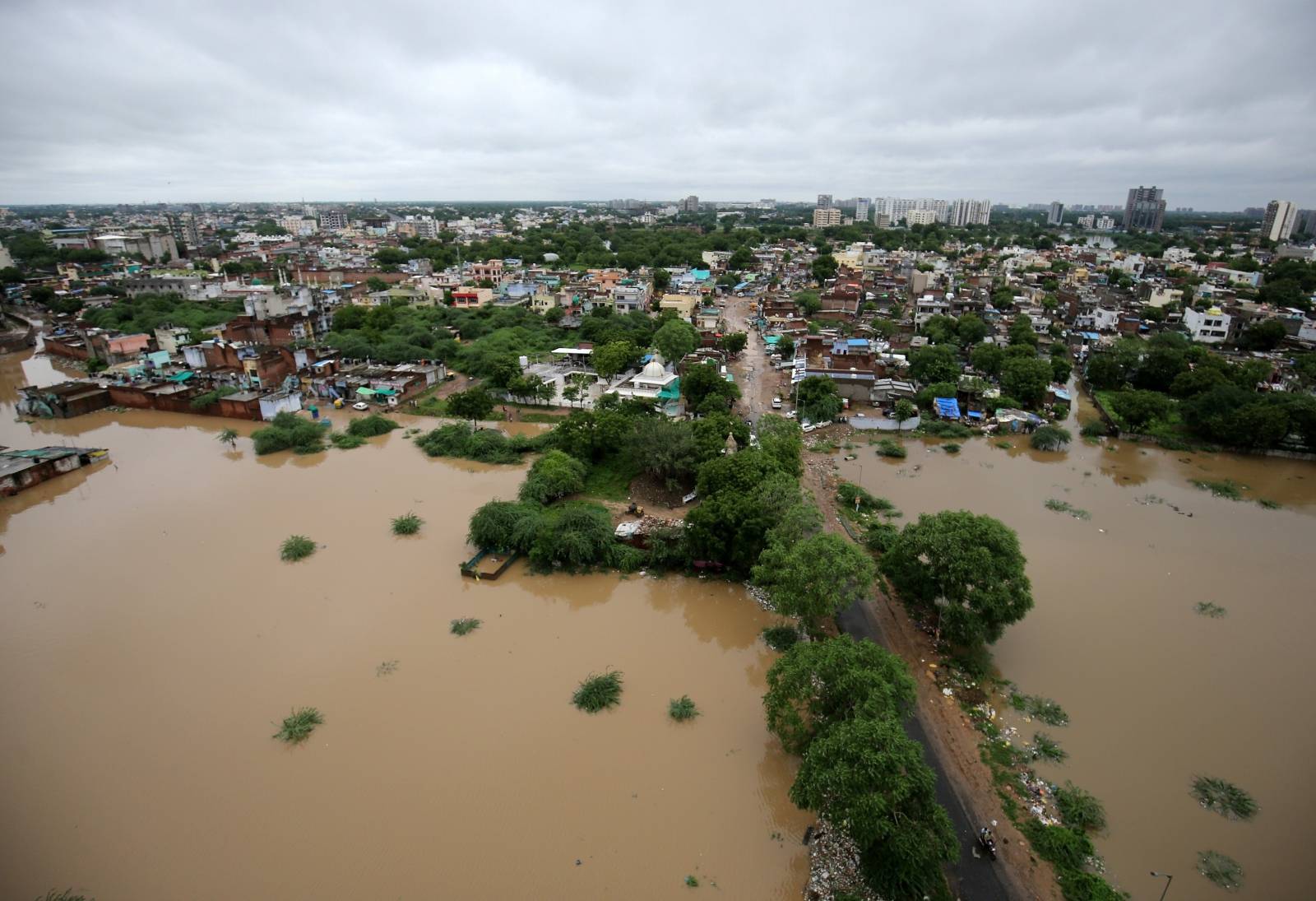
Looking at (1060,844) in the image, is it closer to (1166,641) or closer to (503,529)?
(1166,641)

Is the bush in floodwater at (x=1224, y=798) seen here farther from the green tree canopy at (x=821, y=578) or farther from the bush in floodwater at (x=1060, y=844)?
the green tree canopy at (x=821, y=578)

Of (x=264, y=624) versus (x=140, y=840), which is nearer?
(x=140, y=840)

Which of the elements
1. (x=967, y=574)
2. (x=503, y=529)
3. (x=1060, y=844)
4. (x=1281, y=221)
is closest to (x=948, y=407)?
(x=967, y=574)

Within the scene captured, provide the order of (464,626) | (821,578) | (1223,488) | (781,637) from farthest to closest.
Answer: (1223,488) < (464,626) < (781,637) < (821,578)

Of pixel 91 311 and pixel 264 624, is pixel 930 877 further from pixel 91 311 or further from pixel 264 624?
pixel 91 311

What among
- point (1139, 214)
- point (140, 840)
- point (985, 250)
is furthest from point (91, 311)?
point (1139, 214)

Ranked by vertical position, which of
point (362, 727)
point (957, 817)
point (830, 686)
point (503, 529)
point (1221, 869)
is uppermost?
point (830, 686)

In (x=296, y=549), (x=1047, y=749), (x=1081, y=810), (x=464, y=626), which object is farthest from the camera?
(x=296, y=549)
